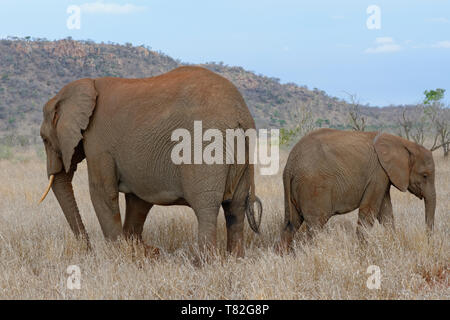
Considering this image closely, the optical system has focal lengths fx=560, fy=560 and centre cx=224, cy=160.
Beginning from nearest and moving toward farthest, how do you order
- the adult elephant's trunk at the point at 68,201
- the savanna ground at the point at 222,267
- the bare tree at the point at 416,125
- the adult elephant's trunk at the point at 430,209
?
the savanna ground at the point at 222,267 → the adult elephant's trunk at the point at 68,201 → the adult elephant's trunk at the point at 430,209 → the bare tree at the point at 416,125

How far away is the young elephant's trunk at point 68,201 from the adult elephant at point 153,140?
16 centimetres

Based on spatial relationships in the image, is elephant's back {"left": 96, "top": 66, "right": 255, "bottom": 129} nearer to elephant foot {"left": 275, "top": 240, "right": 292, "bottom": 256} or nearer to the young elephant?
the young elephant

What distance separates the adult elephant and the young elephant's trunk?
0.16 meters

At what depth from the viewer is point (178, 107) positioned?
5.87m

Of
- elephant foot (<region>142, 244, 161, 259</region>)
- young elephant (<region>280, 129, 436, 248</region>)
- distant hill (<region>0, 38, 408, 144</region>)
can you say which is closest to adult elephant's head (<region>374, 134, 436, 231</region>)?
young elephant (<region>280, 129, 436, 248</region>)

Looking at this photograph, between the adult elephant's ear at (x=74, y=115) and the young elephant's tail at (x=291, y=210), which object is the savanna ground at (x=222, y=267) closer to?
the young elephant's tail at (x=291, y=210)

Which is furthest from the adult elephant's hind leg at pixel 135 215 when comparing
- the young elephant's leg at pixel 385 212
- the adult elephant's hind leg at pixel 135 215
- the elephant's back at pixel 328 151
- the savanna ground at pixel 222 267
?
the young elephant's leg at pixel 385 212

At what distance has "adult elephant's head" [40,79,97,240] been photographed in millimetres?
6477

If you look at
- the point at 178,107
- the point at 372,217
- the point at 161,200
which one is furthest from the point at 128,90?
the point at 372,217

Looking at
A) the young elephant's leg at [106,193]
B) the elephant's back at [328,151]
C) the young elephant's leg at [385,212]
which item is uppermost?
the elephant's back at [328,151]

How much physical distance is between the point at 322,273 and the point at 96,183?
8.99ft

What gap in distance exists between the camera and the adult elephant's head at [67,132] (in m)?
6.48

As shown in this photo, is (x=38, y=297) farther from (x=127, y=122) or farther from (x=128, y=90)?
(x=128, y=90)

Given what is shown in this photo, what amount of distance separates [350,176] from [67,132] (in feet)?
11.7
